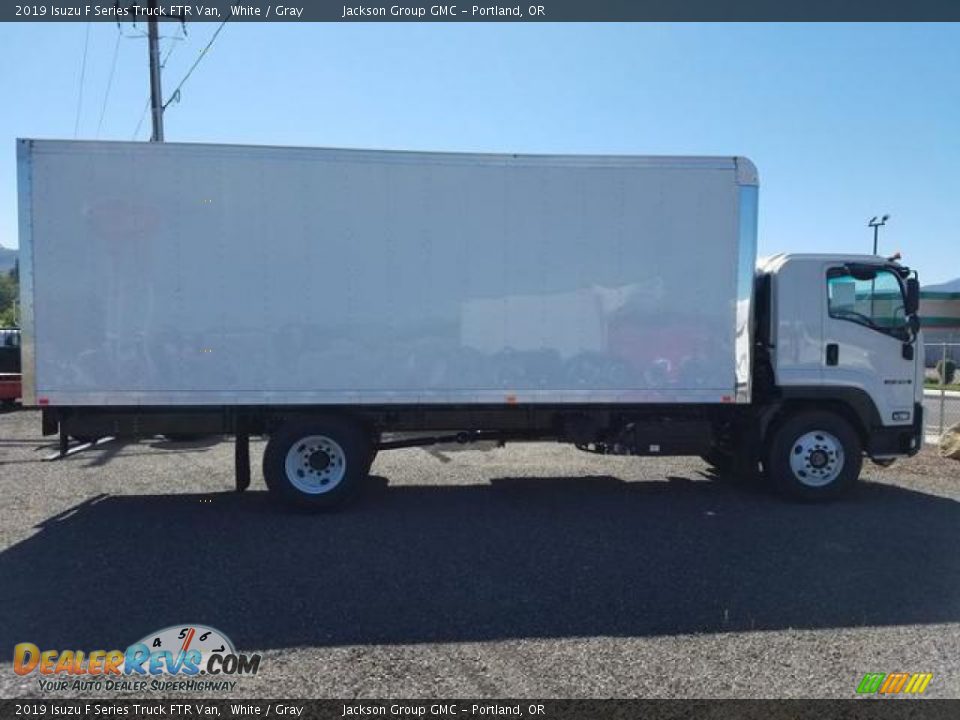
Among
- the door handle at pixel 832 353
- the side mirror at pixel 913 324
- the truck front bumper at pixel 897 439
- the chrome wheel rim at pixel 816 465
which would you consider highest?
the side mirror at pixel 913 324

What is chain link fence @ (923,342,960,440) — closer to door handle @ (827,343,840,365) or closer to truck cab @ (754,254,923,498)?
truck cab @ (754,254,923,498)

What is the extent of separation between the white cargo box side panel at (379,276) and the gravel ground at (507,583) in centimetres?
126

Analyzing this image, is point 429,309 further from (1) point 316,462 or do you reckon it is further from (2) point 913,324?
(2) point 913,324

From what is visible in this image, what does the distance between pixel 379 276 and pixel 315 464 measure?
201cm

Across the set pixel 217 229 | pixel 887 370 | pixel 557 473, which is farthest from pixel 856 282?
pixel 217 229

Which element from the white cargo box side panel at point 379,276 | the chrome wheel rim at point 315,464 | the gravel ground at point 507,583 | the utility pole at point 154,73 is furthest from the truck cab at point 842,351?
the utility pole at point 154,73

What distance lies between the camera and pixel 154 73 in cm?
1533

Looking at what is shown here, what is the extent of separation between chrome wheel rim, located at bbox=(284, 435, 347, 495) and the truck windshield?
5.44 metres

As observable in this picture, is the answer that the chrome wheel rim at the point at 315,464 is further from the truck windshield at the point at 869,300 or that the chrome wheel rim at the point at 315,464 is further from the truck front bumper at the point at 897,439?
the truck front bumper at the point at 897,439

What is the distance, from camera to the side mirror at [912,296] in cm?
722

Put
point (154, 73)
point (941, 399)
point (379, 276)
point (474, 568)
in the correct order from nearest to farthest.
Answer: point (474, 568)
point (379, 276)
point (941, 399)
point (154, 73)

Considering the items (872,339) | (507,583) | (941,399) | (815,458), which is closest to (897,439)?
(815,458)

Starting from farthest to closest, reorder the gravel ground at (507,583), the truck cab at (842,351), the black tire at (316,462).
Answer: the truck cab at (842,351), the black tire at (316,462), the gravel ground at (507,583)

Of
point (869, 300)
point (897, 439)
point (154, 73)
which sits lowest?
point (897, 439)
